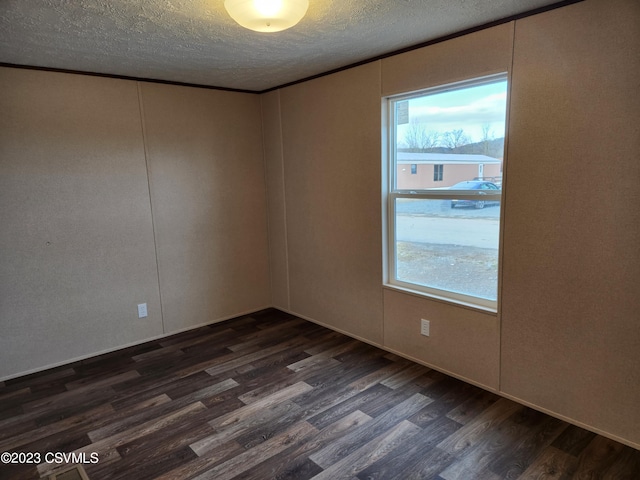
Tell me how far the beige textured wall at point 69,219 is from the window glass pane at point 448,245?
2.34 m

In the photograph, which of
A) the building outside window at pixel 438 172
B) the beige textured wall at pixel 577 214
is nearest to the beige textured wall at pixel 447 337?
the beige textured wall at pixel 577 214

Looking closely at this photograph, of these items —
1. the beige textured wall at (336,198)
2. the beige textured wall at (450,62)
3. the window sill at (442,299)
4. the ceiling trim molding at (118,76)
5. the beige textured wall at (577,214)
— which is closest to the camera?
the beige textured wall at (577,214)

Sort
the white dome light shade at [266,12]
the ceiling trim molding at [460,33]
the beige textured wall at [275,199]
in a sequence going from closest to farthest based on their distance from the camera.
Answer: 1. the white dome light shade at [266,12]
2. the ceiling trim molding at [460,33]
3. the beige textured wall at [275,199]

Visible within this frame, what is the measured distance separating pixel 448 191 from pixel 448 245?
40 centimetres

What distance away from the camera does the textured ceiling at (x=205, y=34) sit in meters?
2.14

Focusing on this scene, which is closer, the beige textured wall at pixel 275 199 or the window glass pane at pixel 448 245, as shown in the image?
the window glass pane at pixel 448 245

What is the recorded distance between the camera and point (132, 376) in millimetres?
3184

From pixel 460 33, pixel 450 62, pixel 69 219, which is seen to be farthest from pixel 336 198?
pixel 69 219

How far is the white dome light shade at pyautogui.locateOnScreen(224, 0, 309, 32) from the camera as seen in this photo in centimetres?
181

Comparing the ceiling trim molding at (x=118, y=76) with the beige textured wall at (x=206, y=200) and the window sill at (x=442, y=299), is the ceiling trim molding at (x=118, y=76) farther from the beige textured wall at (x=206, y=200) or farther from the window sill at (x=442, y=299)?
the window sill at (x=442, y=299)

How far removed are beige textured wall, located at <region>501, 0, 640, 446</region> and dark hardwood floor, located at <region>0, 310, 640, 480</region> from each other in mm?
330

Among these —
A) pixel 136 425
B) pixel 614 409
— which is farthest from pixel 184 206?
pixel 614 409

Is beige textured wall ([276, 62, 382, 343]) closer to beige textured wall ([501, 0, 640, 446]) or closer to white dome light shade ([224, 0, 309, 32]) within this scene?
beige textured wall ([501, 0, 640, 446])

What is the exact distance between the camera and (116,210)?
11.6 ft
